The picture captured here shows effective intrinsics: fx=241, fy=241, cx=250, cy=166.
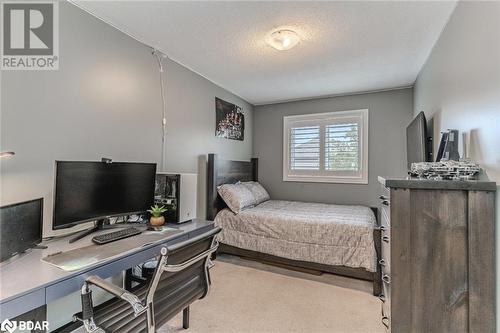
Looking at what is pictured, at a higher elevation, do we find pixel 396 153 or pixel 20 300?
pixel 396 153

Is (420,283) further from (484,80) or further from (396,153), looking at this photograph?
(396,153)

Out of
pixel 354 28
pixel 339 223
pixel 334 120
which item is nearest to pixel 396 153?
pixel 334 120

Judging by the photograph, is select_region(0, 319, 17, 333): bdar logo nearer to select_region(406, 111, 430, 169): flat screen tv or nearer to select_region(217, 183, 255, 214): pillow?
select_region(217, 183, 255, 214): pillow

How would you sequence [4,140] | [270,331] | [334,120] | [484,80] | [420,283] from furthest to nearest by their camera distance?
[334,120] → [270,331] → [4,140] → [484,80] → [420,283]

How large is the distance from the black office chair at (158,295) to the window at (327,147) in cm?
302

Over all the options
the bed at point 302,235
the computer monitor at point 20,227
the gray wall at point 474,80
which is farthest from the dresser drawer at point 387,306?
the computer monitor at point 20,227

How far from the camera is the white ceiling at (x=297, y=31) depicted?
186cm

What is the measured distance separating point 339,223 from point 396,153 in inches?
71.9

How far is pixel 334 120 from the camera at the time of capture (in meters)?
4.09

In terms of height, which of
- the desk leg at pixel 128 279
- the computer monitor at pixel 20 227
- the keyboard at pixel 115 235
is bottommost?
the desk leg at pixel 128 279

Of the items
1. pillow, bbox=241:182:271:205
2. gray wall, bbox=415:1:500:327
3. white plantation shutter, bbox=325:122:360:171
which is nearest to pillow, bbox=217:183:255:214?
pillow, bbox=241:182:271:205

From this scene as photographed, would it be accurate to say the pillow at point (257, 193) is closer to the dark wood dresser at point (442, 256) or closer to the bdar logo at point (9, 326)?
the dark wood dresser at point (442, 256)

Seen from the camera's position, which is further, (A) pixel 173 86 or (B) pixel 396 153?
(B) pixel 396 153

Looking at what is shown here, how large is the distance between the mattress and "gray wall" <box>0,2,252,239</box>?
1041mm
